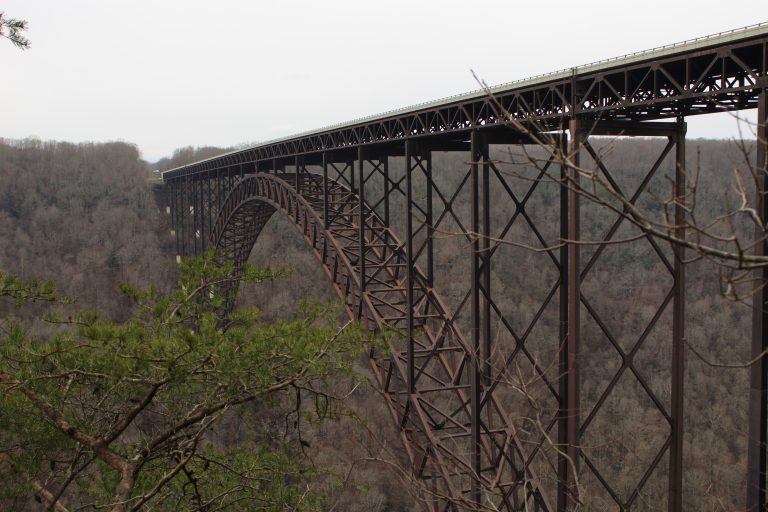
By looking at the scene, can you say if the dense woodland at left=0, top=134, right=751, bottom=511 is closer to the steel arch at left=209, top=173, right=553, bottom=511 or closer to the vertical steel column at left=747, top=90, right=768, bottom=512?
the steel arch at left=209, top=173, right=553, bottom=511

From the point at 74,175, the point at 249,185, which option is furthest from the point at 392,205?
the point at 249,185

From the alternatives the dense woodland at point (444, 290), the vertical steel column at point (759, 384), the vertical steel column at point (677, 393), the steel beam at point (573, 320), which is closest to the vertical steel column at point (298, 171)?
the dense woodland at point (444, 290)

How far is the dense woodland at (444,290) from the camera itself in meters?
30.7

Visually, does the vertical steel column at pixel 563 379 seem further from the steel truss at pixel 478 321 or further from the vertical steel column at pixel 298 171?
the vertical steel column at pixel 298 171

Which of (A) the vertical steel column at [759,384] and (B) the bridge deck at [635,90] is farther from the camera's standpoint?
(B) the bridge deck at [635,90]

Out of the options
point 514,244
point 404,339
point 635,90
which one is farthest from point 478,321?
point 514,244

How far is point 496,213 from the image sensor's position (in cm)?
5603

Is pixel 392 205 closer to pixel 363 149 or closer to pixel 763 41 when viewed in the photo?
pixel 363 149

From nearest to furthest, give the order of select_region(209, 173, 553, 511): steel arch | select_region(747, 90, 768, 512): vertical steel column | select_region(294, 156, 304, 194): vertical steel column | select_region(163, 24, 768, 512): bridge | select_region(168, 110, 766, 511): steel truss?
select_region(747, 90, 768, 512): vertical steel column
select_region(163, 24, 768, 512): bridge
select_region(168, 110, 766, 511): steel truss
select_region(209, 173, 553, 511): steel arch
select_region(294, 156, 304, 194): vertical steel column

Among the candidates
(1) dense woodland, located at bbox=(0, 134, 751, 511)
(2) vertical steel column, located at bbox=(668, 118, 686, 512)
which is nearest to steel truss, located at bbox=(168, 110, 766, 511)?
(2) vertical steel column, located at bbox=(668, 118, 686, 512)

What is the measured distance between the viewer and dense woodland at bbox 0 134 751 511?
30688mm

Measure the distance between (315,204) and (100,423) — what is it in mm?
12321

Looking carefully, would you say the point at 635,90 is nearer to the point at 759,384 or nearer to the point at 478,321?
the point at 759,384

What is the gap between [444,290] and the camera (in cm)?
4066
